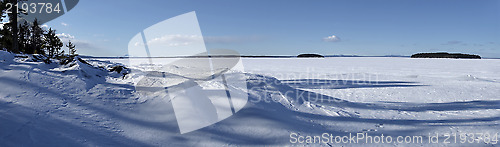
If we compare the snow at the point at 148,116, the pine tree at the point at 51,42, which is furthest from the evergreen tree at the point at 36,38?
the snow at the point at 148,116

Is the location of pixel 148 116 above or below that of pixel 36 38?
below

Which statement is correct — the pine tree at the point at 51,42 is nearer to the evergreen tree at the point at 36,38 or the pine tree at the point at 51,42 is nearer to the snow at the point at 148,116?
the evergreen tree at the point at 36,38

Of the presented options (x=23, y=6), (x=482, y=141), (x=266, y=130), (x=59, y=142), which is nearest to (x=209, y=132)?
(x=266, y=130)

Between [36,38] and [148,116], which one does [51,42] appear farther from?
[148,116]

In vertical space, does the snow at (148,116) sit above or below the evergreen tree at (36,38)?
below

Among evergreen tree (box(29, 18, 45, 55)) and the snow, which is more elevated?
evergreen tree (box(29, 18, 45, 55))

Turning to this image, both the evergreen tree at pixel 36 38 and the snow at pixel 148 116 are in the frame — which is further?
the evergreen tree at pixel 36 38

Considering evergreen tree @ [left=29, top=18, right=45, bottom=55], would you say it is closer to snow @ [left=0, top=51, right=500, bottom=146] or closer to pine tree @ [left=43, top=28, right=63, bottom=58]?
pine tree @ [left=43, top=28, right=63, bottom=58]

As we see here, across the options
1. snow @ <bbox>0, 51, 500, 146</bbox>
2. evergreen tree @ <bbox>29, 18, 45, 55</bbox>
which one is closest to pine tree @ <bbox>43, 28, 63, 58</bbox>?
evergreen tree @ <bbox>29, 18, 45, 55</bbox>

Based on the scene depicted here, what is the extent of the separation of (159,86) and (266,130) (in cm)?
213

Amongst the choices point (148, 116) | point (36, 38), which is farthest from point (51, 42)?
point (148, 116)

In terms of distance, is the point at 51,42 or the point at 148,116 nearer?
the point at 148,116

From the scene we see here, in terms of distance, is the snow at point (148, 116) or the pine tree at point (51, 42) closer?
the snow at point (148, 116)

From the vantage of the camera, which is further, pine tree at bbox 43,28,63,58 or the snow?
pine tree at bbox 43,28,63,58
